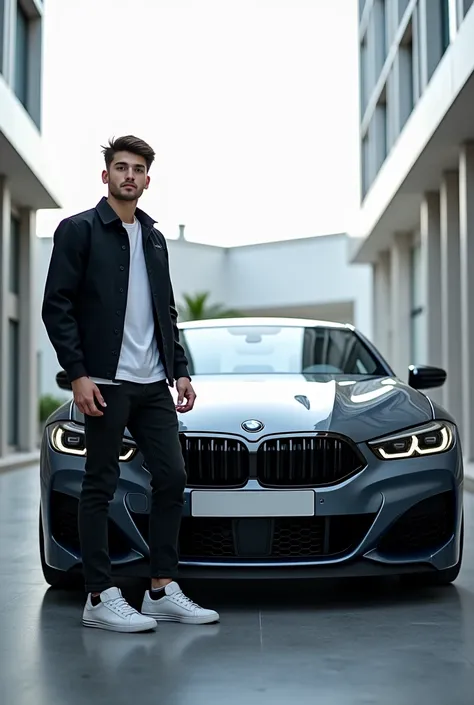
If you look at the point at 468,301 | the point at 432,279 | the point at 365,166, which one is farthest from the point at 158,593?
the point at 365,166

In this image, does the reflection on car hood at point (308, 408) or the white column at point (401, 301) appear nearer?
the reflection on car hood at point (308, 408)

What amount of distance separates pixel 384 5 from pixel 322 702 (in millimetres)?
21074

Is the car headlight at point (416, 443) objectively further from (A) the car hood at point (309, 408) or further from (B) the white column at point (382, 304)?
(B) the white column at point (382, 304)

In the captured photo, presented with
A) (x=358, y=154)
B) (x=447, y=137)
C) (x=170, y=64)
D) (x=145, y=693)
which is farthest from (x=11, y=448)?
(x=145, y=693)

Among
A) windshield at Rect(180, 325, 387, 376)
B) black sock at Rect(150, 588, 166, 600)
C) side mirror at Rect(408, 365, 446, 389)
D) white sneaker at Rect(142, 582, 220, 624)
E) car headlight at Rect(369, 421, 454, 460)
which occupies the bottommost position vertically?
white sneaker at Rect(142, 582, 220, 624)

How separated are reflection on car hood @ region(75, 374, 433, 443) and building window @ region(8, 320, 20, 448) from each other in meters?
14.3

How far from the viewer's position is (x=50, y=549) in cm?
422

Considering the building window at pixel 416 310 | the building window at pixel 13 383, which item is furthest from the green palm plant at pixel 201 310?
the building window at pixel 13 383

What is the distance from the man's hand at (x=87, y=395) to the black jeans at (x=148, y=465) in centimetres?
8

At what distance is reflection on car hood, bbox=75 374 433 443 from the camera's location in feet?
13.5

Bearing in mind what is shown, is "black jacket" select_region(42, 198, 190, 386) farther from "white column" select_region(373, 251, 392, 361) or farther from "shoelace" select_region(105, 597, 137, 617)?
"white column" select_region(373, 251, 392, 361)

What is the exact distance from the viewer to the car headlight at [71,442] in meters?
4.11

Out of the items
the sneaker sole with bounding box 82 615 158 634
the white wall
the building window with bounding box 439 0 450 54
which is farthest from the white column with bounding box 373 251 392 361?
the sneaker sole with bounding box 82 615 158 634

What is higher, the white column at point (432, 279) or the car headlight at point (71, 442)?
the white column at point (432, 279)
